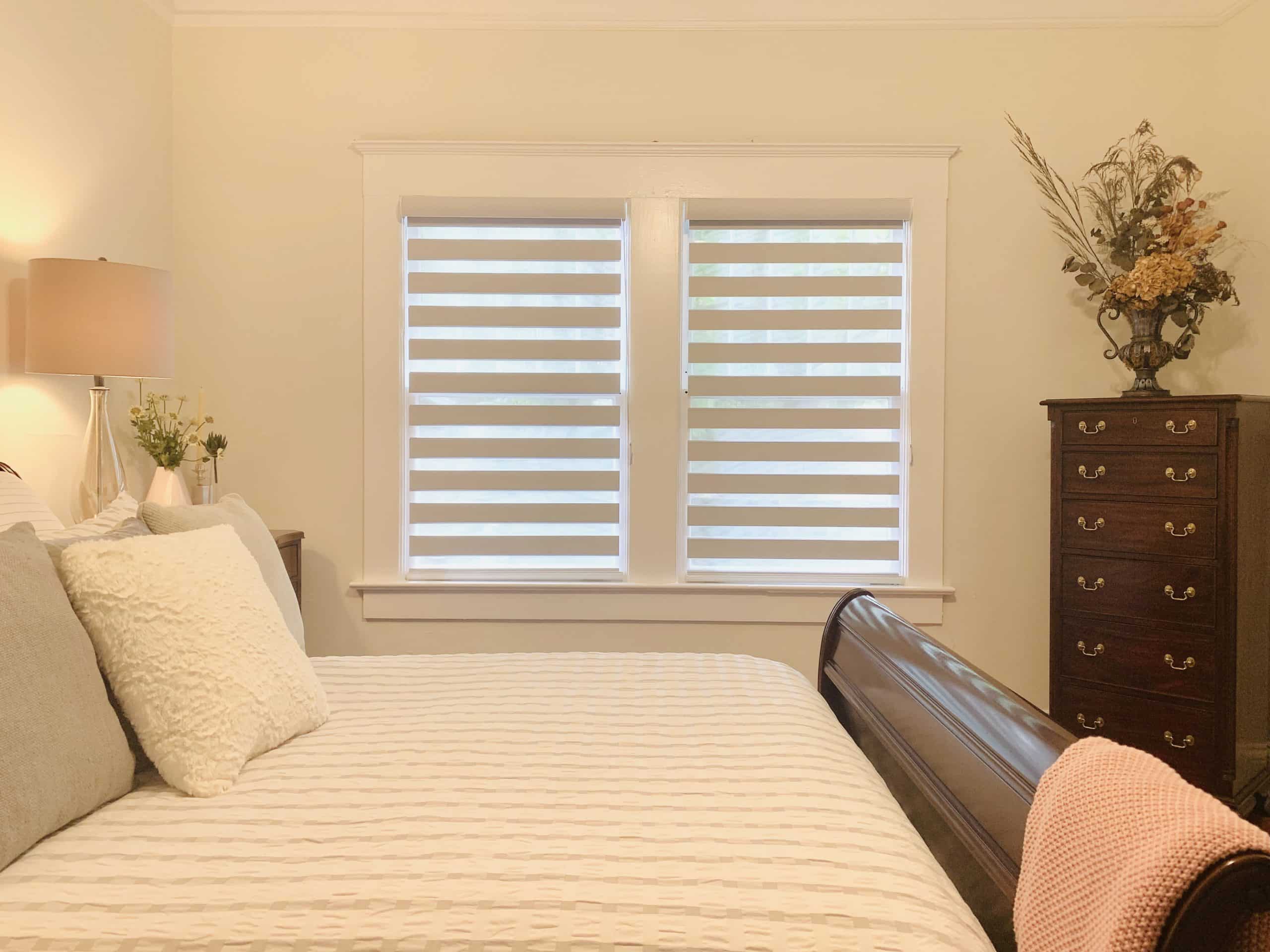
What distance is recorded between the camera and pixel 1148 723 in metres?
2.74

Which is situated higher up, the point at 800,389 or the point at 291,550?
the point at 800,389

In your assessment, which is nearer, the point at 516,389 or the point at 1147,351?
the point at 1147,351

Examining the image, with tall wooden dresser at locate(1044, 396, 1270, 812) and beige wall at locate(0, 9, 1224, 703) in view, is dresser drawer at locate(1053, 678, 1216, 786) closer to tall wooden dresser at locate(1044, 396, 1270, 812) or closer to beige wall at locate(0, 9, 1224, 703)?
tall wooden dresser at locate(1044, 396, 1270, 812)

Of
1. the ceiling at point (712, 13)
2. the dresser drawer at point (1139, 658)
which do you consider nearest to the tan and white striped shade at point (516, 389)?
the ceiling at point (712, 13)

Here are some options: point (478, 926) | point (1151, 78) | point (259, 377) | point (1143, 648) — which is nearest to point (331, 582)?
point (259, 377)

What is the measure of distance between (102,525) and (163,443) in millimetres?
1265

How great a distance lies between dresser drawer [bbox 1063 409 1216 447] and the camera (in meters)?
2.63

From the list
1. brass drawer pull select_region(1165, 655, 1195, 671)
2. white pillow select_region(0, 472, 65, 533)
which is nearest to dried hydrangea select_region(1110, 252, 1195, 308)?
brass drawer pull select_region(1165, 655, 1195, 671)

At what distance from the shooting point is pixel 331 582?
3.32 metres

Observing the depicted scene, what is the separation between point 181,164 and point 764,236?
2261 millimetres

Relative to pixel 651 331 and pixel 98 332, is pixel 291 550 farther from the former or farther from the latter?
pixel 651 331

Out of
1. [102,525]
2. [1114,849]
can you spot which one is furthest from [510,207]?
[1114,849]

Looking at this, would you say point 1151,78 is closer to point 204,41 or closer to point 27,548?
point 204,41

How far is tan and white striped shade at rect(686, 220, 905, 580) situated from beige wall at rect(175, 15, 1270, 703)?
0.27 meters
